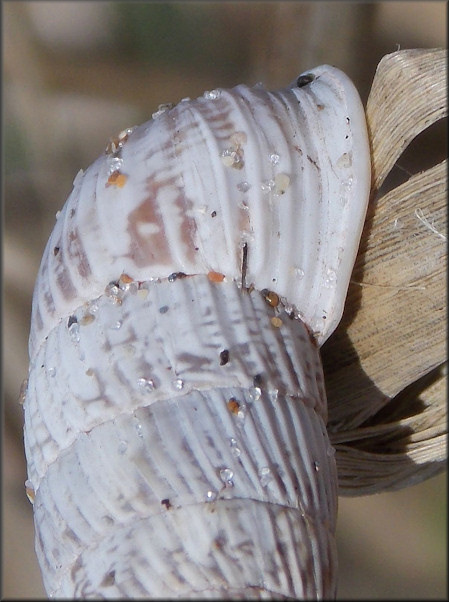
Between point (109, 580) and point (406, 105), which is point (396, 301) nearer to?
point (406, 105)

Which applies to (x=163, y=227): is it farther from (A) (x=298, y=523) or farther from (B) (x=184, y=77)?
(B) (x=184, y=77)

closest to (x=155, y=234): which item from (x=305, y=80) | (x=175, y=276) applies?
(x=175, y=276)

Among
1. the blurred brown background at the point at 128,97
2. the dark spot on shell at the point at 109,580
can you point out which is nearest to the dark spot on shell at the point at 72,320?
the dark spot on shell at the point at 109,580

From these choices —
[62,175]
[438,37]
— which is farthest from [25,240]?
[438,37]


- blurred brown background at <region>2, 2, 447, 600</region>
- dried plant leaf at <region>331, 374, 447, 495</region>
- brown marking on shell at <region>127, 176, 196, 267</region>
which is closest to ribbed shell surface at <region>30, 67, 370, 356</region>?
brown marking on shell at <region>127, 176, 196, 267</region>

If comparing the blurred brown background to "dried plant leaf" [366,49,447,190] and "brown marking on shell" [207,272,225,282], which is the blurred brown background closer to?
"dried plant leaf" [366,49,447,190]
